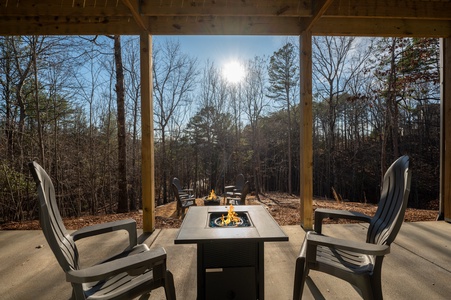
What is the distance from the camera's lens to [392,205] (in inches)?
61.5

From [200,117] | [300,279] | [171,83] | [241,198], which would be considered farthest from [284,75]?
[300,279]

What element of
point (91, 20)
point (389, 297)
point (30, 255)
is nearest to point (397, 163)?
point (389, 297)

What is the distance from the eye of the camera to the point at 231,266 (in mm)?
1489

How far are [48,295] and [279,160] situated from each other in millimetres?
15809

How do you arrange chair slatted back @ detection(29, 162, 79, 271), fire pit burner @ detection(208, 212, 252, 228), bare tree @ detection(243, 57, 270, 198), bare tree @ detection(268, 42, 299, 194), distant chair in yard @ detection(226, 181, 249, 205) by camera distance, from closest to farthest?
1. chair slatted back @ detection(29, 162, 79, 271)
2. fire pit burner @ detection(208, 212, 252, 228)
3. distant chair in yard @ detection(226, 181, 249, 205)
4. bare tree @ detection(243, 57, 270, 198)
5. bare tree @ detection(268, 42, 299, 194)

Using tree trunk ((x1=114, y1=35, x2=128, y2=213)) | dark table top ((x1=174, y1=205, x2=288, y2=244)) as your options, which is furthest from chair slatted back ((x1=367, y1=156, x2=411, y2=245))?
tree trunk ((x1=114, y1=35, x2=128, y2=213))

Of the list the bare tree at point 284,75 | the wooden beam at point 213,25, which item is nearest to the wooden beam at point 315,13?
the wooden beam at point 213,25

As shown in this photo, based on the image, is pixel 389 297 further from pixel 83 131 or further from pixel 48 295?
pixel 83 131

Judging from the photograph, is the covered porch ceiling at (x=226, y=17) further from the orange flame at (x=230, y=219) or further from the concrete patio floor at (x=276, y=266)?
the concrete patio floor at (x=276, y=266)

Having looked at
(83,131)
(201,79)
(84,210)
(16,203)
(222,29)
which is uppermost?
(201,79)

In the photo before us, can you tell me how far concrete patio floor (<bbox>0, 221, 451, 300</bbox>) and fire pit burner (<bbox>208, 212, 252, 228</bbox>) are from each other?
56 centimetres

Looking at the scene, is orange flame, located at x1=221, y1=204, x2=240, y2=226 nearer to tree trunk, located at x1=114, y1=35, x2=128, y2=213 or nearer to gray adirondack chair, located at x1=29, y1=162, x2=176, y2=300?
gray adirondack chair, located at x1=29, y1=162, x2=176, y2=300

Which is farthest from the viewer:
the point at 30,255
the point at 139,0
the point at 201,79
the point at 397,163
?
the point at 201,79

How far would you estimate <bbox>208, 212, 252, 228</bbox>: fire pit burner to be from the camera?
1.71m
